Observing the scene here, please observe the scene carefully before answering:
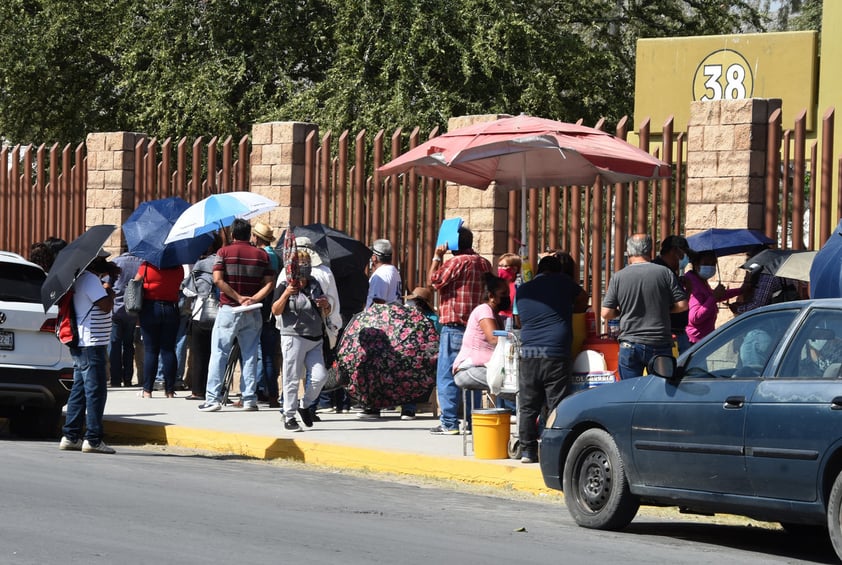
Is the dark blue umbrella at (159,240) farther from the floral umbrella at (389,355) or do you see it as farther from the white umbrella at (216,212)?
the floral umbrella at (389,355)

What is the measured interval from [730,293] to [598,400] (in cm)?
481

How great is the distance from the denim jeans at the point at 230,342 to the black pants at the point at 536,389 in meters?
4.34

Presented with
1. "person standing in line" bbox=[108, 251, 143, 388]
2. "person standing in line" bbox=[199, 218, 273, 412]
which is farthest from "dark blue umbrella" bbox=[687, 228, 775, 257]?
"person standing in line" bbox=[108, 251, 143, 388]

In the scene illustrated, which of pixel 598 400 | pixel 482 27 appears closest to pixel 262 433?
pixel 598 400

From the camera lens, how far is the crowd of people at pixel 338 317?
11531 millimetres

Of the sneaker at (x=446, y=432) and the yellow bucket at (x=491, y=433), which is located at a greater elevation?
the yellow bucket at (x=491, y=433)

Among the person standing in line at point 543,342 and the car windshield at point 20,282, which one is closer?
the person standing in line at point 543,342

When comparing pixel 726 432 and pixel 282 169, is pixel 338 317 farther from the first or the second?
pixel 726 432

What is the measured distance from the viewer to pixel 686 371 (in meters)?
8.84

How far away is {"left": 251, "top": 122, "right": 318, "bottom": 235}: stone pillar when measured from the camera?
57.1 ft

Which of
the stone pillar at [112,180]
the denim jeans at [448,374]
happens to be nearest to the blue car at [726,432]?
the denim jeans at [448,374]

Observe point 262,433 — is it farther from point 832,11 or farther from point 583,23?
point 583,23

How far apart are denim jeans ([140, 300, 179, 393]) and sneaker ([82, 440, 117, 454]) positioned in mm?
4165

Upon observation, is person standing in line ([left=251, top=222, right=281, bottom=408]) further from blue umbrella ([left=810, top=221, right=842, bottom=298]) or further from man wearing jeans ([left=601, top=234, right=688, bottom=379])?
blue umbrella ([left=810, top=221, right=842, bottom=298])
